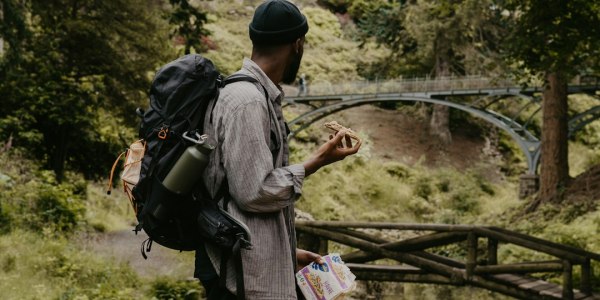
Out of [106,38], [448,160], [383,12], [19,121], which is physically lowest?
[448,160]

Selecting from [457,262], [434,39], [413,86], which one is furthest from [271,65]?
[434,39]

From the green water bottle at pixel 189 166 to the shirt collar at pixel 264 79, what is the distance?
309 mm

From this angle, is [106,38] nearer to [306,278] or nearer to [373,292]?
[373,292]

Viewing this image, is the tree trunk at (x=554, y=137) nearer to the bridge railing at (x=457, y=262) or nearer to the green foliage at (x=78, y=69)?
the green foliage at (x=78, y=69)

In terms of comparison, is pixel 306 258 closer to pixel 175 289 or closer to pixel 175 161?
pixel 175 161

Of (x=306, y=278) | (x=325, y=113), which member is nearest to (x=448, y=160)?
(x=325, y=113)

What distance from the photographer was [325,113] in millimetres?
30328

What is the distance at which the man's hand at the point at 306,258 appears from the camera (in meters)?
2.66

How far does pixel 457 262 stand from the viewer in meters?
8.50

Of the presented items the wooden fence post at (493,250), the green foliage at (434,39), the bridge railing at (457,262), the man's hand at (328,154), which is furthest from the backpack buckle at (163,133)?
the green foliage at (434,39)

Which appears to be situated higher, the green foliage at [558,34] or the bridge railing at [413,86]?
the green foliage at [558,34]

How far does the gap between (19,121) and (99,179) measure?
361 cm

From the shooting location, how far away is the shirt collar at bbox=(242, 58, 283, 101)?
8.14 feet

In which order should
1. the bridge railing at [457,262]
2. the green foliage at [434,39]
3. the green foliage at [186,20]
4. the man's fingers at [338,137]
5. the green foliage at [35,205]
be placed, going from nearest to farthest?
the man's fingers at [338,137] → the bridge railing at [457,262] → the green foliage at [35,205] → the green foliage at [186,20] → the green foliage at [434,39]
